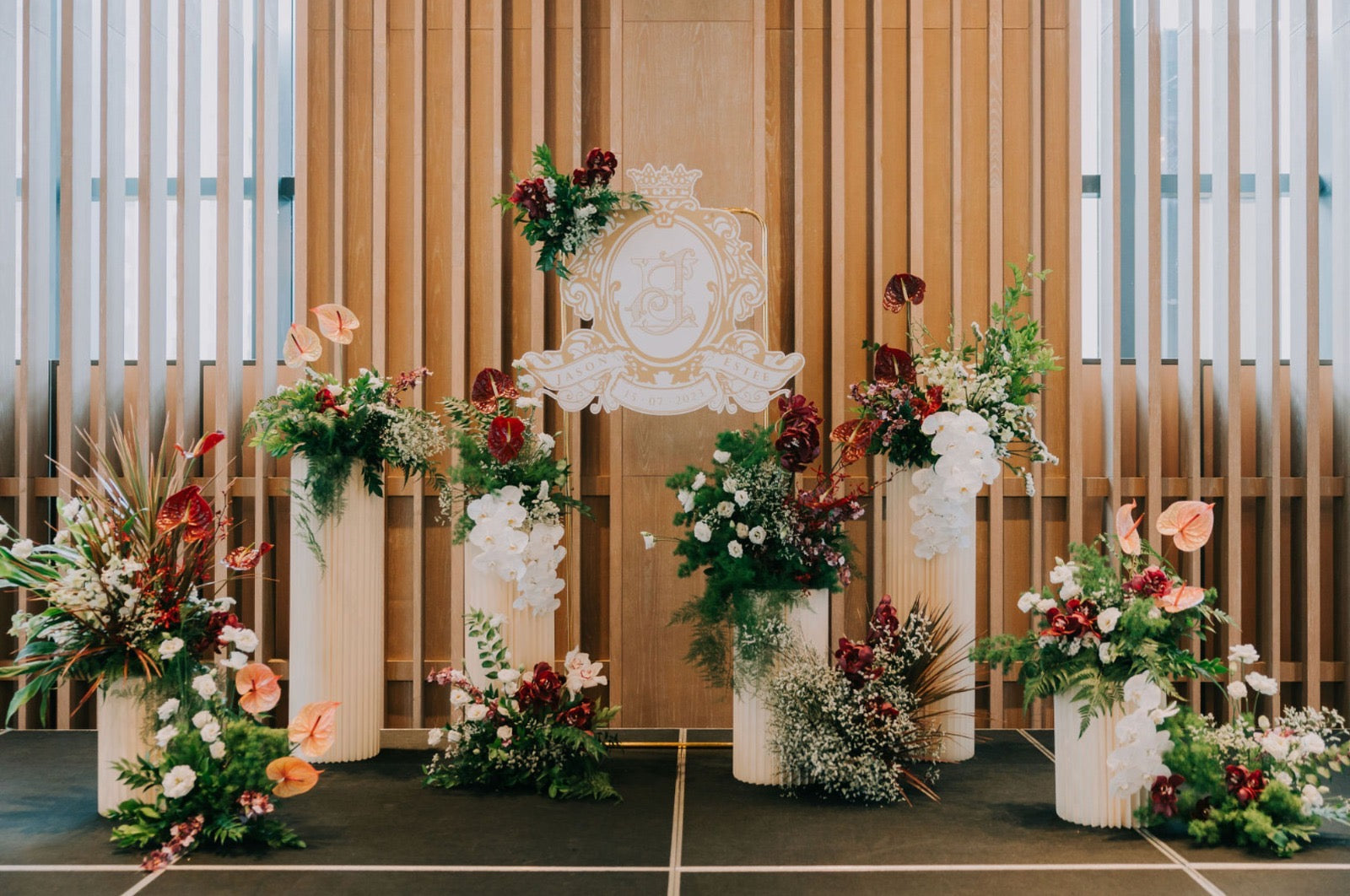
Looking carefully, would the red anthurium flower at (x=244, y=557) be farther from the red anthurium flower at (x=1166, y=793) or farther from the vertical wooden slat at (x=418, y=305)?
the red anthurium flower at (x=1166, y=793)

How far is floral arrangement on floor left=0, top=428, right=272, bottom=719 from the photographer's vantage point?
2.76 meters

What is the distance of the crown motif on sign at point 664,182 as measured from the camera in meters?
3.53

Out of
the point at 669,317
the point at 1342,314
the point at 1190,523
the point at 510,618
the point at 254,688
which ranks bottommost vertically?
the point at 254,688

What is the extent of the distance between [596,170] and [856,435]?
4.31 feet

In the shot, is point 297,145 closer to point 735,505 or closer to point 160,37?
point 160,37

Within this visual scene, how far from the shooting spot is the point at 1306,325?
4.18 meters

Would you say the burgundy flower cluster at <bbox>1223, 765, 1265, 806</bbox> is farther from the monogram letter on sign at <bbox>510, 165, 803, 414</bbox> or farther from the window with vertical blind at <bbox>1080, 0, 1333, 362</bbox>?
the window with vertical blind at <bbox>1080, 0, 1333, 362</bbox>

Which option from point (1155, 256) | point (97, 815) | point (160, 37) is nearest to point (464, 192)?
point (160, 37)

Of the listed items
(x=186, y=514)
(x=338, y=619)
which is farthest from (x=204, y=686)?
(x=338, y=619)

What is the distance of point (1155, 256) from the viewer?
419cm

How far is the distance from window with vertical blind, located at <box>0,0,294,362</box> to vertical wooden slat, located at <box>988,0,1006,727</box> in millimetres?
2960

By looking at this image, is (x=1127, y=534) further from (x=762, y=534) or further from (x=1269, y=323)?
(x=1269, y=323)

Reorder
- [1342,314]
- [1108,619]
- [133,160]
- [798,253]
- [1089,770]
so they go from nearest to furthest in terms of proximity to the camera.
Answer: [1108,619] < [1089,770] < [798,253] < [1342,314] < [133,160]

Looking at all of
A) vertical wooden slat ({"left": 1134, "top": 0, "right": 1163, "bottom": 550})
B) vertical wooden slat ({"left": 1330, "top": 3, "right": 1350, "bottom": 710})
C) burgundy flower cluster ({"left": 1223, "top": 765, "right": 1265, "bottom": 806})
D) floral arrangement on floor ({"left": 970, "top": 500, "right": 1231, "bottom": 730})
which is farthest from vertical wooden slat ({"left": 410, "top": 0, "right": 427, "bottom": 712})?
vertical wooden slat ({"left": 1330, "top": 3, "right": 1350, "bottom": 710})
